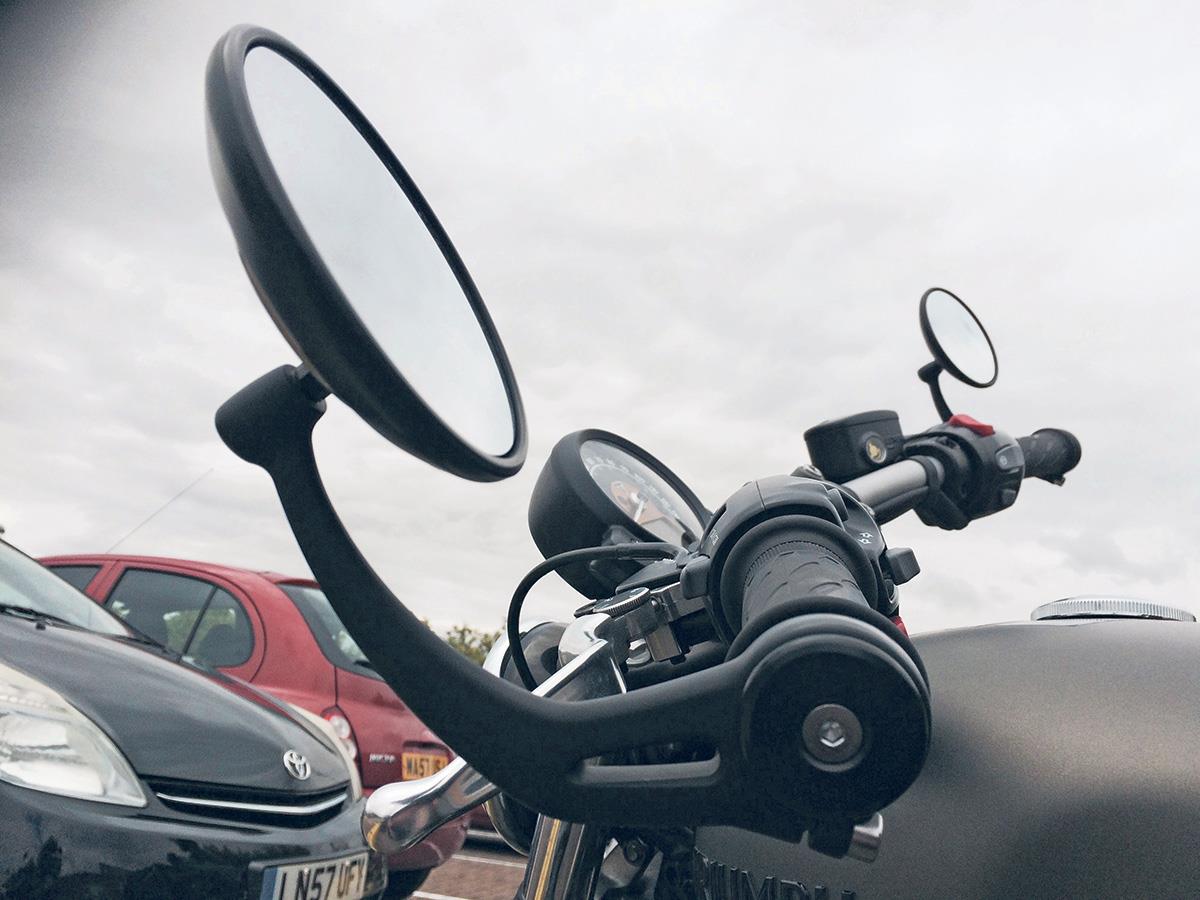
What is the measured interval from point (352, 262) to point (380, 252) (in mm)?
104

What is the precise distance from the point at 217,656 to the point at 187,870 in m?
3.02

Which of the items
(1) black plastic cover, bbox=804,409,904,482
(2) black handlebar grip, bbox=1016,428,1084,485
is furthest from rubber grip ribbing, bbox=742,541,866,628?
(2) black handlebar grip, bbox=1016,428,1084,485

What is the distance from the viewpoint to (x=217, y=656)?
561 cm

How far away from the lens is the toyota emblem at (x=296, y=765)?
3.34m

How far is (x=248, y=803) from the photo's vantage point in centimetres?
312

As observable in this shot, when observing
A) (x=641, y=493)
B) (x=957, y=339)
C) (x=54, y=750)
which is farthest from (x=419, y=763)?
(x=641, y=493)

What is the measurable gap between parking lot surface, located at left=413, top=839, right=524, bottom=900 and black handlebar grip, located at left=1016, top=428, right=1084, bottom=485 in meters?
4.58

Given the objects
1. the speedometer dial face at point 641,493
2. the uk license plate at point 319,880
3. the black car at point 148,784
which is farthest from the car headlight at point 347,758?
the speedometer dial face at point 641,493

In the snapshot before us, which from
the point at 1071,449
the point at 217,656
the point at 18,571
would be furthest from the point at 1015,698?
the point at 217,656

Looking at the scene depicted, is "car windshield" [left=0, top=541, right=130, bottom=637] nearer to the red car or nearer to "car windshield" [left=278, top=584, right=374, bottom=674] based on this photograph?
the red car

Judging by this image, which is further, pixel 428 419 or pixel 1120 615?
pixel 1120 615

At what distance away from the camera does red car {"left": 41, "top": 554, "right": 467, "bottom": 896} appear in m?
5.45

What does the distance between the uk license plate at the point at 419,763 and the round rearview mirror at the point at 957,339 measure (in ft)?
14.3

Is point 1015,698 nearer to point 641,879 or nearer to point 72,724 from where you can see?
point 641,879
